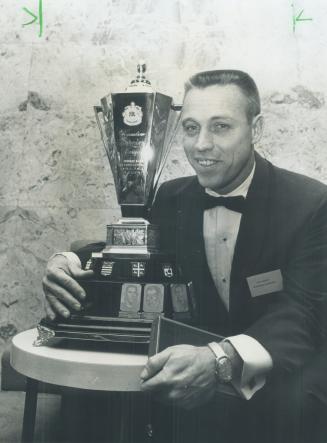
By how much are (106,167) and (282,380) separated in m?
1.02

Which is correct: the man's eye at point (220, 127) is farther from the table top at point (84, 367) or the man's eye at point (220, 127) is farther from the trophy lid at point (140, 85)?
the table top at point (84, 367)

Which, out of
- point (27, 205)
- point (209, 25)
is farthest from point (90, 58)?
point (27, 205)

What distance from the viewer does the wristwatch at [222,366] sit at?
979mm

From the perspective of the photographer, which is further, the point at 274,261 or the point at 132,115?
the point at 132,115

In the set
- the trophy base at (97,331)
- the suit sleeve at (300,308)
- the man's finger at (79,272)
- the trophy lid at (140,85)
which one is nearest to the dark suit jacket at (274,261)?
the suit sleeve at (300,308)

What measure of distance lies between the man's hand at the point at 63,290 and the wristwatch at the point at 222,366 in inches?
14.5

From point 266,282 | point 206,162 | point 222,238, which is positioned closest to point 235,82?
point 206,162

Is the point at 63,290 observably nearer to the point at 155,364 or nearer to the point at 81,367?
the point at 81,367

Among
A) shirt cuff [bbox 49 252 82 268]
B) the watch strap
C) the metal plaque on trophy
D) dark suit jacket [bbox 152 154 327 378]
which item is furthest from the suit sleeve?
shirt cuff [bbox 49 252 82 268]

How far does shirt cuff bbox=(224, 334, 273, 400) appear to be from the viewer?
101 centimetres

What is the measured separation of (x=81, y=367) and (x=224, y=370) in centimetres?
30

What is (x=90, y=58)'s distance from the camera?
5.82 feet

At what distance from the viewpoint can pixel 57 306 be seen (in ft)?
3.81

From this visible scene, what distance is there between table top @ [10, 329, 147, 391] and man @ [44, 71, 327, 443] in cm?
7
